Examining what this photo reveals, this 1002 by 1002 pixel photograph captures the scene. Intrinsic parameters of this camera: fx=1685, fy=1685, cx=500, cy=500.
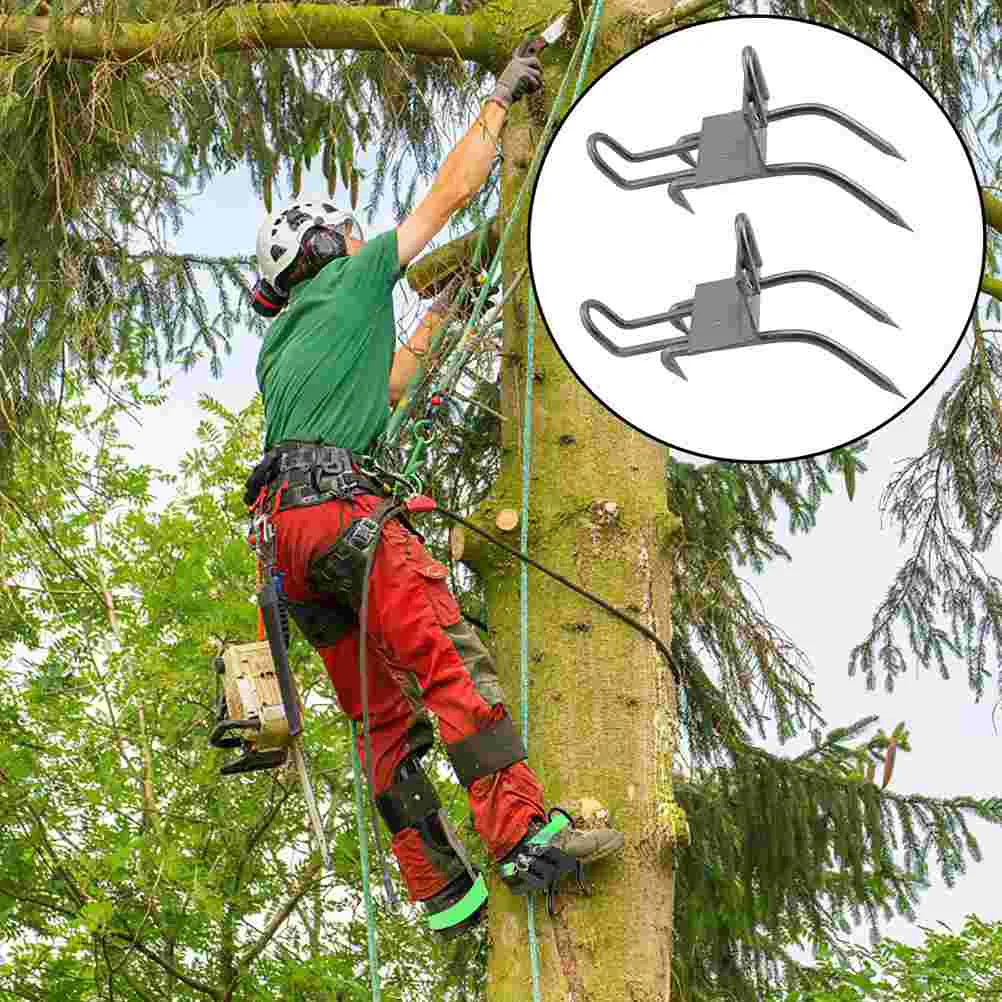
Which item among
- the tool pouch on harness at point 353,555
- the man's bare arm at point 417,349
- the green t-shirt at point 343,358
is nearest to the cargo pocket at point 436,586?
the tool pouch on harness at point 353,555

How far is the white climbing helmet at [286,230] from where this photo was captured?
15.9ft

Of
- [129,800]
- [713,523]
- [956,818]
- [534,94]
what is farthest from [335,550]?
[129,800]

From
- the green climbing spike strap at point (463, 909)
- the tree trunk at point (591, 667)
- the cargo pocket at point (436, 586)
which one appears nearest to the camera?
the tree trunk at point (591, 667)

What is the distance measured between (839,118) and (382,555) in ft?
5.02

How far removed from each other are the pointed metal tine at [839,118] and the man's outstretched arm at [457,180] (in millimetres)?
938

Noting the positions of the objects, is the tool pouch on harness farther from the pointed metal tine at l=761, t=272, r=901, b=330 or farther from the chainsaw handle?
the pointed metal tine at l=761, t=272, r=901, b=330

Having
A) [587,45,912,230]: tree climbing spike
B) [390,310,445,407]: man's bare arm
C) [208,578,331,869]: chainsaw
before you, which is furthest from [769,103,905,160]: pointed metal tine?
[208,578,331,869]: chainsaw

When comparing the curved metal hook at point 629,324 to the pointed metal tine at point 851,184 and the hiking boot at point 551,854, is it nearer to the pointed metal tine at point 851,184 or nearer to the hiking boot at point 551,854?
the pointed metal tine at point 851,184

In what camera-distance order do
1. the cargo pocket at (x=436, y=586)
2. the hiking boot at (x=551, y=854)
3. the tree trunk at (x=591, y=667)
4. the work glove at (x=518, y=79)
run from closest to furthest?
the hiking boot at (x=551, y=854) → the tree trunk at (x=591, y=667) → the cargo pocket at (x=436, y=586) → the work glove at (x=518, y=79)

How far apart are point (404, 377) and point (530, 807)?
150 cm

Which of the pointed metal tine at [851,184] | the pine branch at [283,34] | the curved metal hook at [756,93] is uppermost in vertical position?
the pine branch at [283,34]

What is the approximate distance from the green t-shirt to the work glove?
499 mm

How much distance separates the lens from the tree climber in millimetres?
4102

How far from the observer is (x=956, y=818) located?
24.0 ft
